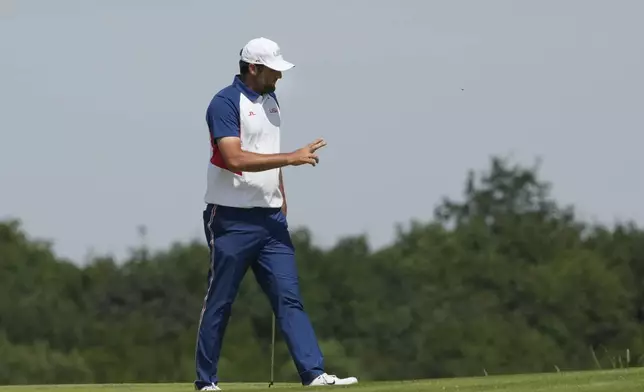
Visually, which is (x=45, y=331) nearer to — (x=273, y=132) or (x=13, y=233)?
(x=13, y=233)

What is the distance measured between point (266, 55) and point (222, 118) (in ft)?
1.65

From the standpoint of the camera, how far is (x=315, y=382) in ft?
32.8

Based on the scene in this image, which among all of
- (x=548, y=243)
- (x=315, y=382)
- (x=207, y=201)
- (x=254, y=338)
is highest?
(x=548, y=243)

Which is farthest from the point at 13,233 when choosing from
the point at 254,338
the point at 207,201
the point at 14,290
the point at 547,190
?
the point at 207,201

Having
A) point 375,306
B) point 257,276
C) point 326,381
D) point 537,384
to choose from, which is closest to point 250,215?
point 257,276

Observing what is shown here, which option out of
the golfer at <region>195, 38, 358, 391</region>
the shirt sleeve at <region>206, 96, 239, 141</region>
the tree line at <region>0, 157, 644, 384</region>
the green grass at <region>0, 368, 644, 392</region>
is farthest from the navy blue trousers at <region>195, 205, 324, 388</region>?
the tree line at <region>0, 157, 644, 384</region>

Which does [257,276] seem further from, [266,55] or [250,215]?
[266,55]

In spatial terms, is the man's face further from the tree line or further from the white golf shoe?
the tree line

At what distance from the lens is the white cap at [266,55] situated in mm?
9961

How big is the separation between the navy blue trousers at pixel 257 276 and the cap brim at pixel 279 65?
2.87 ft

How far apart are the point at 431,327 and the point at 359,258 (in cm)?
538

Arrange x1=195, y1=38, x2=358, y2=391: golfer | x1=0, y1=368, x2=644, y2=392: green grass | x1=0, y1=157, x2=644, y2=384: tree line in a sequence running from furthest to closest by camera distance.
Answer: x1=0, y1=157, x2=644, y2=384: tree line → x1=195, y1=38, x2=358, y2=391: golfer → x1=0, y1=368, x2=644, y2=392: green grass

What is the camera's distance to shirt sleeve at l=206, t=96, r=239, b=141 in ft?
32.1

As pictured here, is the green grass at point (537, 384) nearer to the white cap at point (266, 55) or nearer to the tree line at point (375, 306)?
the white cap at point (266, 55)
